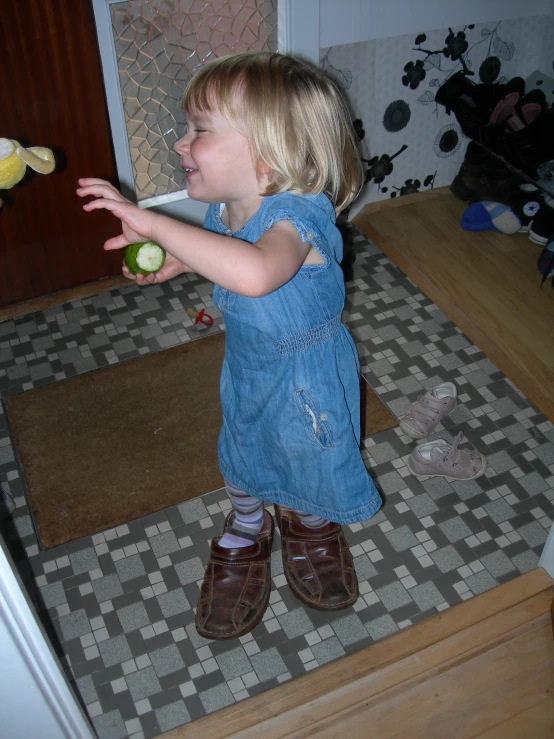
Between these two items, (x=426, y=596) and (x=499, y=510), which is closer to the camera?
(x=426, y=596)

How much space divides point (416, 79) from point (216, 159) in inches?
53.3

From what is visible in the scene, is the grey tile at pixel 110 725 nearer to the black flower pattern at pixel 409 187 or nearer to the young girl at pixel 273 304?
the young girl at pixel 273 304

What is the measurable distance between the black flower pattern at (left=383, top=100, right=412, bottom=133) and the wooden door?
0.79 m

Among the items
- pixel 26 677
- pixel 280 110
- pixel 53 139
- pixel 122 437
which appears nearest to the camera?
pixel 26 677

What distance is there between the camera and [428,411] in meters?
1.67

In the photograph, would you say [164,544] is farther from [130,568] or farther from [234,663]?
[234,663]

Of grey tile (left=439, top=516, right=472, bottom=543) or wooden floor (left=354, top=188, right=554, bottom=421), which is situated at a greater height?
wooden floor (left=354, top=188, right=554, bottom=421)

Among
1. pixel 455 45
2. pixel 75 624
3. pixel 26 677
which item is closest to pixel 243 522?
pixel 75 624

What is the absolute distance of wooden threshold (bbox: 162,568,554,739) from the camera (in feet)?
4.02

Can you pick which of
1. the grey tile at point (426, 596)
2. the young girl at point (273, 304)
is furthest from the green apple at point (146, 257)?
the grey tile at point (426, 596)

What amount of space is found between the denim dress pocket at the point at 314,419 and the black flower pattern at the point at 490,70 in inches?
58.0

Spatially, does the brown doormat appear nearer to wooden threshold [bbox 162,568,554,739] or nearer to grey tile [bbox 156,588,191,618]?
grey tile [bbox 156,588,191,618]

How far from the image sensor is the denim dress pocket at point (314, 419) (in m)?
1.14

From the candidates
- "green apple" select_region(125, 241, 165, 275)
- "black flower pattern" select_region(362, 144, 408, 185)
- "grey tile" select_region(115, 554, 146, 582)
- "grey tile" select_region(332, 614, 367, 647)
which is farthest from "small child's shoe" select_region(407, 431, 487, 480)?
"black flower pattern" select_region(362, 144, 408, 185)
